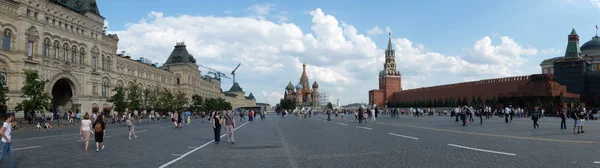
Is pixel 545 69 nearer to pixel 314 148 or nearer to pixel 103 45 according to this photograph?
pixel 103 45

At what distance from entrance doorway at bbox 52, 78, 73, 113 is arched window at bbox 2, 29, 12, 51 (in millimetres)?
10467

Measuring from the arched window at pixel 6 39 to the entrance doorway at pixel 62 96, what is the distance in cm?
1047

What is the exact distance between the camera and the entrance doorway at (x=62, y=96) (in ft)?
155

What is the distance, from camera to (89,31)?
49469 millimetres

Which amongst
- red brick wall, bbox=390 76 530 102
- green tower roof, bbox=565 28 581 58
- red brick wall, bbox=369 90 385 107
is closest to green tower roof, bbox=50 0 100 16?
red brick wall, bbox=390 76 530 102

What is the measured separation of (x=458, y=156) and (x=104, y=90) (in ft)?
169

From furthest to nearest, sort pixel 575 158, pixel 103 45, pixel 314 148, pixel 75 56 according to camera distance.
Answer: pixel 103 45 → pixel 75 56 → pixel 314 148 → pixel 575 158

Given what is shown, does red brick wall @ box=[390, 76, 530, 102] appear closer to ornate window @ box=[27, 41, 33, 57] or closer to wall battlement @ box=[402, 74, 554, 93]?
wall battlement @ box=[402, 74, 554, 93]

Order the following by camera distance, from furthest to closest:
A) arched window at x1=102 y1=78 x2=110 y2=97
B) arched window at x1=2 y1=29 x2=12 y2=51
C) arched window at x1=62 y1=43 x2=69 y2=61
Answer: arched window at x1=102 y1=78 x2=110 y2=97
arched window at x1=62 y1=43 x2=69 y2=61
arched window at x1=2 y1=29 x2=12 y2=51

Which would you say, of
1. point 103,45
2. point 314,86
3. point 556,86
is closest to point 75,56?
point 103,45

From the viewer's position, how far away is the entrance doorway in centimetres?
4734

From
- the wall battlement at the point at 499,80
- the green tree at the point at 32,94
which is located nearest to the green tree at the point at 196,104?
the green tree at the point at 32,94

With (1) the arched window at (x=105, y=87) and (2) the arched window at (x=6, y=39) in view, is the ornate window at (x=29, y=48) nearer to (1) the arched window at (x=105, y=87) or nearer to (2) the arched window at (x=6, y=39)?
(2) the arched window at (x=6, y=39)

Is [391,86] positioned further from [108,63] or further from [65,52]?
[65,52]
